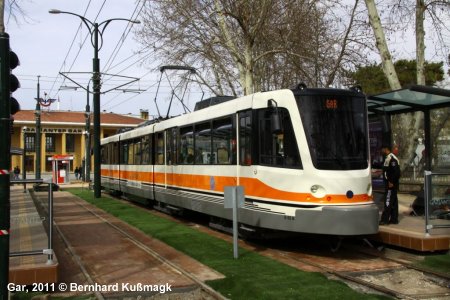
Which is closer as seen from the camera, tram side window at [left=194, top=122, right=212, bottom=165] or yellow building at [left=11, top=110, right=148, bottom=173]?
tram side window at [left=194, top=122, right=212, bottom=165]

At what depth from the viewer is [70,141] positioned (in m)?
77.2

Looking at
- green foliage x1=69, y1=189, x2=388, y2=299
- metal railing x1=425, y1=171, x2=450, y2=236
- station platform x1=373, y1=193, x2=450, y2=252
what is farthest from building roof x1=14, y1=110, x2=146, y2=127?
metal railing x1=425, y1=171, x2=450, y2=236

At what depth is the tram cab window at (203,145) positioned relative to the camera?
1268 centimetres

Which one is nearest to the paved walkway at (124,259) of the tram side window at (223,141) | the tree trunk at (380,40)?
the tram side window at (223,141)

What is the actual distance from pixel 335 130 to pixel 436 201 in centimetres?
251

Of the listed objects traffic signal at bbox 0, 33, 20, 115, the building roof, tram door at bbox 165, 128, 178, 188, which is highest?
the building roof

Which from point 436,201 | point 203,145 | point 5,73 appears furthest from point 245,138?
point 5,73

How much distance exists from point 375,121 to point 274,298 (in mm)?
7545

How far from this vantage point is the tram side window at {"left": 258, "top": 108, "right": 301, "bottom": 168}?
9672 millimetres

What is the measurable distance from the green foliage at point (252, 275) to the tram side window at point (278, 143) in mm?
1784

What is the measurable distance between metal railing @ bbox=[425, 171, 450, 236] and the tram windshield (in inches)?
53.3

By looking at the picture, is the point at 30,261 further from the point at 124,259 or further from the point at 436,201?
the point at 436,201

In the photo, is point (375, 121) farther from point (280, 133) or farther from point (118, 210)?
point (118, 210)

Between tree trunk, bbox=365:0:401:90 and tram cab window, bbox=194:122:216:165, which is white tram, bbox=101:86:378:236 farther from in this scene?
tree trunk, bbox=365:0:401:90
